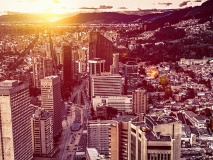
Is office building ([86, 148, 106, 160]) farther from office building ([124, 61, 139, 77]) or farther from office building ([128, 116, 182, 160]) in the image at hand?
office building ([124, 61, 139, 77])

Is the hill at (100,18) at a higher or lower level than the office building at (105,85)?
higher

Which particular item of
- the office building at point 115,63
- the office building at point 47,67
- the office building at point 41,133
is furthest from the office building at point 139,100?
the office building at point 47,67

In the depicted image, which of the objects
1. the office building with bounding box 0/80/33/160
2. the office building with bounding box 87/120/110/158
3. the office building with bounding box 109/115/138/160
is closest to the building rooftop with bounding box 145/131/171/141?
the office building with bounding box 109/115/138/160

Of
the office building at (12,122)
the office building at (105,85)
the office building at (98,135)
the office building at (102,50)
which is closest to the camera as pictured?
the office building at (12,122)

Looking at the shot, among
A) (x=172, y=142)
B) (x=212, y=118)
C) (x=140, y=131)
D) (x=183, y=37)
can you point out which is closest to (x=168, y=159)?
(x=172, y=142)

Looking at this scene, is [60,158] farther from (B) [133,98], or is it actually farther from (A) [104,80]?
(A) [104,80]

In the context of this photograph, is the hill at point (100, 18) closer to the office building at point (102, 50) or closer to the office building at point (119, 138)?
the office building at point (102, 50)
